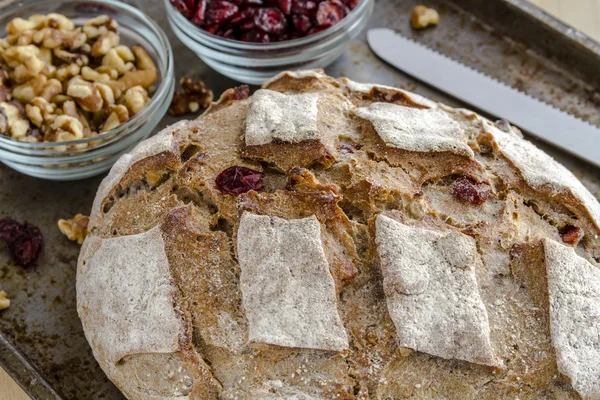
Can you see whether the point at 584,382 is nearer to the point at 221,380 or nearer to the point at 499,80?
the point at 221,380

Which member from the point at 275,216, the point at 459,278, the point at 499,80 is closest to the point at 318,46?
the point at 499,80

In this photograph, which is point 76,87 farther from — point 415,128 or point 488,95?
point 488,95

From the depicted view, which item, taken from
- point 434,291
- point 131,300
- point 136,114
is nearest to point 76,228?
point 136,114

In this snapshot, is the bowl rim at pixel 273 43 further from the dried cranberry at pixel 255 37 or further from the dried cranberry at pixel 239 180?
the dried cranberry at pixel 239 180

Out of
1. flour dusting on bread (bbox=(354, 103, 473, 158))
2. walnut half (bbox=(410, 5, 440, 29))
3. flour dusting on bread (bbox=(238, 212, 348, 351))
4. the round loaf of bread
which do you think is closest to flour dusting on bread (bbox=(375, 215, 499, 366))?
the round loaf of bread

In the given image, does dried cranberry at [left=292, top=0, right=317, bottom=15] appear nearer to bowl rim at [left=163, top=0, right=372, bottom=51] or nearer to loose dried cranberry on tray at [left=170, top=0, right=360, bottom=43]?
loose dried cranberry on tray at [left=170, top=0, right=360, bottom=43]

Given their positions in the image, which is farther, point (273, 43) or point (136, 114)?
point (273, 43)
